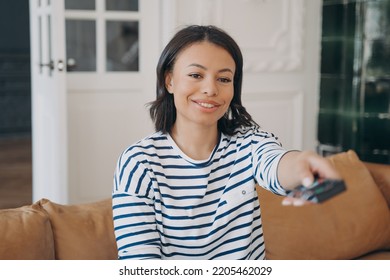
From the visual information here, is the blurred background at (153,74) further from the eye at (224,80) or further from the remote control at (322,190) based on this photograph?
the remote control at (322,190)

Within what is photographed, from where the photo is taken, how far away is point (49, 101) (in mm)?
3127

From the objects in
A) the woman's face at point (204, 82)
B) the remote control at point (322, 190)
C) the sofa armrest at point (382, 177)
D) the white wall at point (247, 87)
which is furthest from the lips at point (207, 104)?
the white wall at point (247, 87)

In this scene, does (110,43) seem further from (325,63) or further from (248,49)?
(325,63)

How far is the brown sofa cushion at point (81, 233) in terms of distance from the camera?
1.34 metres

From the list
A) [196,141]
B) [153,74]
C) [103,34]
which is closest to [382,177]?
[196,141]

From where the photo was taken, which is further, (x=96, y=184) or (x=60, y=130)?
(x=96, y=184)

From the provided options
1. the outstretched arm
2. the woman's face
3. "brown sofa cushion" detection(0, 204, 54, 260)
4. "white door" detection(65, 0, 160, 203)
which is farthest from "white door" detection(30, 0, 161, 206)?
the outstretched arm

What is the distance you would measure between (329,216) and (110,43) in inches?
78.5

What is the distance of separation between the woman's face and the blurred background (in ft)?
6.60

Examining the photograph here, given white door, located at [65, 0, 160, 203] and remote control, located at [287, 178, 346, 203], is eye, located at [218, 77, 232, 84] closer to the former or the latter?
remote control, located at [287, 178, 346, 203]

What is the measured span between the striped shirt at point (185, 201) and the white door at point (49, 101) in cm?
199

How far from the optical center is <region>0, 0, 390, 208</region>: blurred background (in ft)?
10.4

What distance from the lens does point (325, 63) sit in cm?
389
